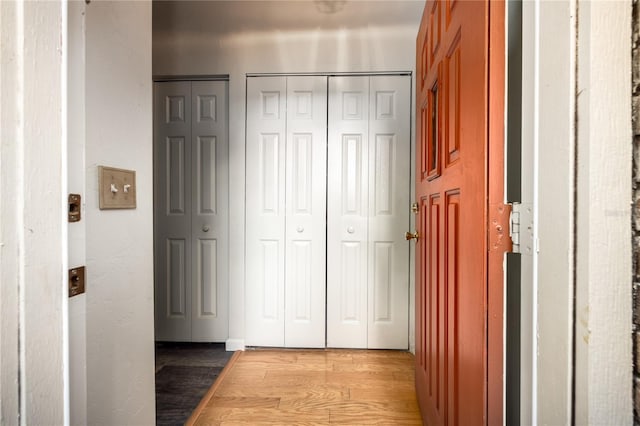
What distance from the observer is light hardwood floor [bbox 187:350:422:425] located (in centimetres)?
168

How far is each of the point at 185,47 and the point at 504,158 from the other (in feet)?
8.26

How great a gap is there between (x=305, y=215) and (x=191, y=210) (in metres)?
0.90

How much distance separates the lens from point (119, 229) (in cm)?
100

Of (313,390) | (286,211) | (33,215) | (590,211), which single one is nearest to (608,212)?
(590,211)

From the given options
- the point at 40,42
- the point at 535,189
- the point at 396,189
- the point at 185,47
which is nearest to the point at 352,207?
the point at 396,189

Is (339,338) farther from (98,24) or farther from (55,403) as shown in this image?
(98,24)

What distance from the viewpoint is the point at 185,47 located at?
96.4 inches

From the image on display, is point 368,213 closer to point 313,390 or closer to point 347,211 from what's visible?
point 347,211

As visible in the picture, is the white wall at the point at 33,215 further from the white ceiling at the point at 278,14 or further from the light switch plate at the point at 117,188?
the white ceiling at the point at 278,14

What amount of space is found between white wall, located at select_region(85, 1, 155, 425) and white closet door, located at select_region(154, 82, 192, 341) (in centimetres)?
144

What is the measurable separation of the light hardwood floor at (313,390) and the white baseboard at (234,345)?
3.0 inches

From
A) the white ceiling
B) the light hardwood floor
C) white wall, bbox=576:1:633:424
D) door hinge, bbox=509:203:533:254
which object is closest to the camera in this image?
white wall, bbox=576:1:633:424

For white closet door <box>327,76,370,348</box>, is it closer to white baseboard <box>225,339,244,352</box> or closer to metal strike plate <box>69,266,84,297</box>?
white baseboard <box>225,339,244,352</box>

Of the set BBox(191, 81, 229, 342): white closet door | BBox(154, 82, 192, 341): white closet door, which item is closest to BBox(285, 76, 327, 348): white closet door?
BBox(191, 81, 229, 342): white closet door
